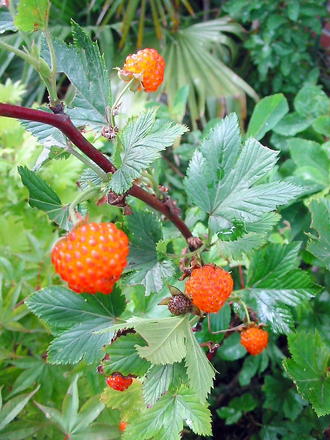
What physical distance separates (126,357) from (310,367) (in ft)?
1.01

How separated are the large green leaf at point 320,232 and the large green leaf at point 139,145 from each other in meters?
0.30

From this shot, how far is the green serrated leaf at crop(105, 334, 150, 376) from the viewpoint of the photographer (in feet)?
1.82

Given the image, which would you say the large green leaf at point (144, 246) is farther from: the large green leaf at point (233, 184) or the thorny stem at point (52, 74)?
the thorny stem at point (52, 74)

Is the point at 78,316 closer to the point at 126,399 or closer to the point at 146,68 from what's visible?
the point at 126,399

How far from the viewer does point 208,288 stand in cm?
53

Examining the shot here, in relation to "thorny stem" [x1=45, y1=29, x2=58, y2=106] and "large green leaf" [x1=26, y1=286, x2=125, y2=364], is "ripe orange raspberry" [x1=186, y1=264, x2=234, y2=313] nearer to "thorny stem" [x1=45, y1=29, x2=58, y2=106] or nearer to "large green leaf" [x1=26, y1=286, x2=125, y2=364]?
"large green leaf" [x1=26, y1=286, x2=125, y2=364]

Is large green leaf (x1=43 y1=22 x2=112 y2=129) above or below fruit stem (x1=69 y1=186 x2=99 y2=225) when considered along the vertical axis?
above

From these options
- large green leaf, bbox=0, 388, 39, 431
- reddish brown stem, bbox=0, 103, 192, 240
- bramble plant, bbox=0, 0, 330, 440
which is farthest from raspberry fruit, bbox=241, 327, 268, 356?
large green leaf, bbox=0, 388, 39, 431

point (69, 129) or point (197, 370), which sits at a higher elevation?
point (69, 129)

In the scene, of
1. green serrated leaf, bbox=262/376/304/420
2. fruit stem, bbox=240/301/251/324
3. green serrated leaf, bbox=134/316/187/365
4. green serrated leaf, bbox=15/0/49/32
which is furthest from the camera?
green serrated leaf, bbox=262/376/304/420

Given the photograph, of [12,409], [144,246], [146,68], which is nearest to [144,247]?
[144,246]

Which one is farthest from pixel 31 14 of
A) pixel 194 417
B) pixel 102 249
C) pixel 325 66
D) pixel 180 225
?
pixel 325 66

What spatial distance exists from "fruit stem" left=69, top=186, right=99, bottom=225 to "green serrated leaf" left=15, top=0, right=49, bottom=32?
0.55ft

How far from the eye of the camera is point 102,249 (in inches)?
16.8
